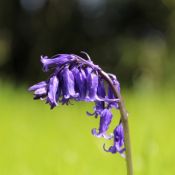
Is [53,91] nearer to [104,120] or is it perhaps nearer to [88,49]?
[104,120]

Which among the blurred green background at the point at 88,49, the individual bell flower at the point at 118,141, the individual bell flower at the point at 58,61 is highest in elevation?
the blurred green background at the point at 88,49

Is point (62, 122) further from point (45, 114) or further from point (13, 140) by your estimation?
point (13, 140)

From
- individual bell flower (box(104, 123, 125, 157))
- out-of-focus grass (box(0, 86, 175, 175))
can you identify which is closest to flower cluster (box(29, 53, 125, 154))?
individual bell flower (box(104, 123, 125, 157))

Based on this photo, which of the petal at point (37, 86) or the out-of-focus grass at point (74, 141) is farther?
the out-of-focus grass at point (74, 141)

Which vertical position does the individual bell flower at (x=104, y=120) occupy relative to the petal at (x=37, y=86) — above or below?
below

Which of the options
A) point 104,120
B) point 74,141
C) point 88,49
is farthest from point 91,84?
point 88,49

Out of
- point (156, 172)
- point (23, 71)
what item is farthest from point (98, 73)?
point (23, 71)

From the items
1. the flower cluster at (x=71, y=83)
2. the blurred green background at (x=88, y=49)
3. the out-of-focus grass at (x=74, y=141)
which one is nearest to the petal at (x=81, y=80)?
the flower cluster at (x=71, y=83)

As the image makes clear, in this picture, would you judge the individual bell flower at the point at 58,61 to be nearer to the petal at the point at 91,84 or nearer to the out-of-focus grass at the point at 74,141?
the petal at the point at 91,84
